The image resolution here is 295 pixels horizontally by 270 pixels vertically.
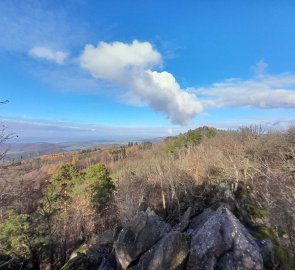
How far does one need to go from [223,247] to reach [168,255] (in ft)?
7.64

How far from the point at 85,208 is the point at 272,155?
68.8ft

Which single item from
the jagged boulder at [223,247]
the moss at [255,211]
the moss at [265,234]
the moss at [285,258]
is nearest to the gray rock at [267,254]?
the moss at [285,258]

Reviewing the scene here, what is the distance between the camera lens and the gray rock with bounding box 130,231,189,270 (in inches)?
561

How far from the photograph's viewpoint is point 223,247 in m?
13.5

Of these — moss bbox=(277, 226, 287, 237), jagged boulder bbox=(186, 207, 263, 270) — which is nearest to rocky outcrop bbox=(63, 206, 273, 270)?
jagged boulder bbox=(186, 207, 263, 270)

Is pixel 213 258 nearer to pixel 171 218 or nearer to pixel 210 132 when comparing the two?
pixel 171 218

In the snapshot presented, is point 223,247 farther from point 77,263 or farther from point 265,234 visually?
point 77,263

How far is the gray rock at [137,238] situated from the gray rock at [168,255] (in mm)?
1146

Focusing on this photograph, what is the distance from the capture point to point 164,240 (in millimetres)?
14992

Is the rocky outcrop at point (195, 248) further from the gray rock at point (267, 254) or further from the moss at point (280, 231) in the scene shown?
the moss at point (280, 231)

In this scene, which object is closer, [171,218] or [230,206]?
[230,206]

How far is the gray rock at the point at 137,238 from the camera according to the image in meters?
16.3

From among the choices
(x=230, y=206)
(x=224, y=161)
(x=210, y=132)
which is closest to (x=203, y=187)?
(x=224, y=161)

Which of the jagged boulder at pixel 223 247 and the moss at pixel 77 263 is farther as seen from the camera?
the moss at pixel 77 263
